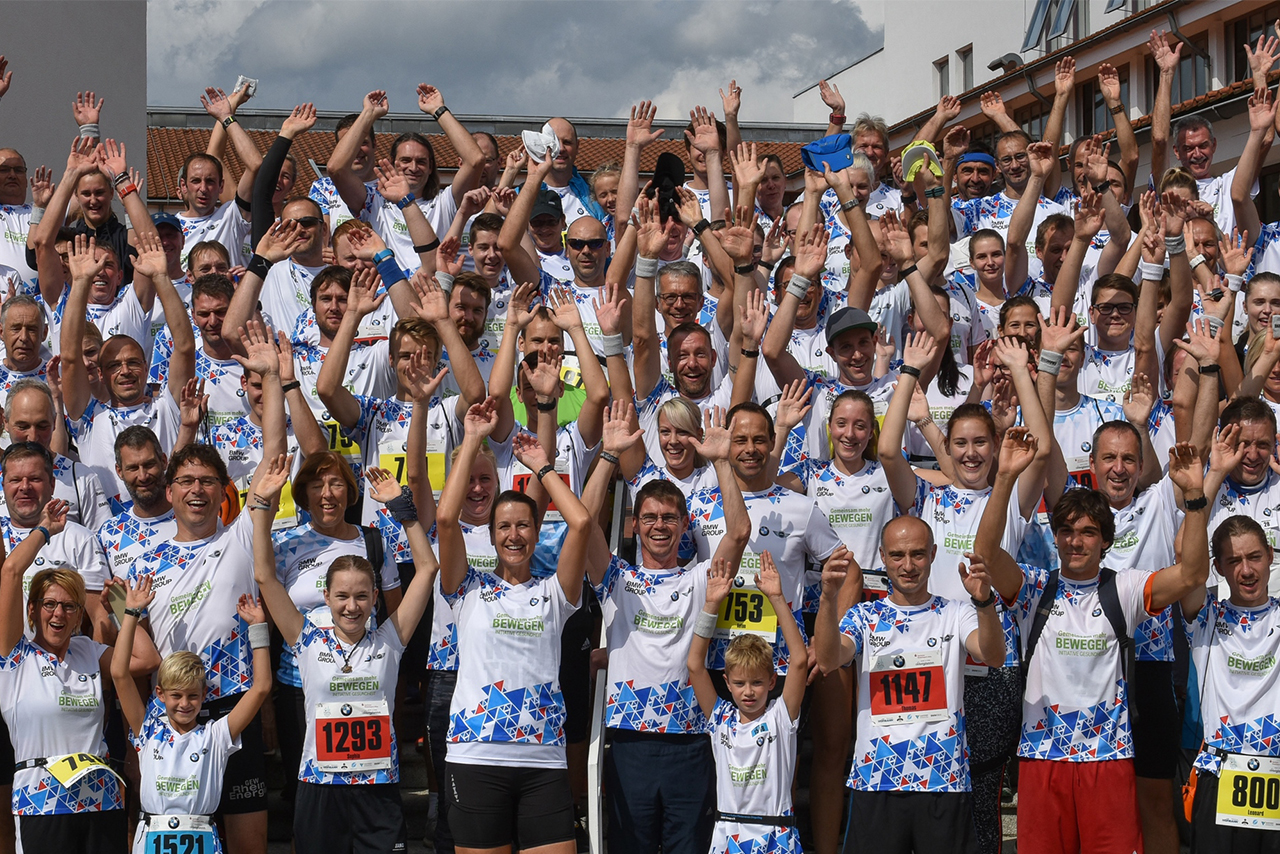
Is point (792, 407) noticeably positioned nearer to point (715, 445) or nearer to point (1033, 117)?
point (715, 445)

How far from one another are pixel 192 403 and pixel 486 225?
2346mm

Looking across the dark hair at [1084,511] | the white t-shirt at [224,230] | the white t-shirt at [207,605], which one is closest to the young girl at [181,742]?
the white t-shirt at [207,605]

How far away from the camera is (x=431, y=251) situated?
352 inches

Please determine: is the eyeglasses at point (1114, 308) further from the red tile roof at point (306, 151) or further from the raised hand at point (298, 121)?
the red tile roof at point (306, 151)

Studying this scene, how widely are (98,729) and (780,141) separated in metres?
36.7

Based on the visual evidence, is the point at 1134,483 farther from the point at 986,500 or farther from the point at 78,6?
the point at 78,6

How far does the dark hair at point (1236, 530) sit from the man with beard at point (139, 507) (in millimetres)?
4825

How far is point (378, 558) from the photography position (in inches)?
266

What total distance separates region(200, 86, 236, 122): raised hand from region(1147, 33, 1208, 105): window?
59.5 feet

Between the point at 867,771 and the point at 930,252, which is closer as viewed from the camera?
the point at 867,771

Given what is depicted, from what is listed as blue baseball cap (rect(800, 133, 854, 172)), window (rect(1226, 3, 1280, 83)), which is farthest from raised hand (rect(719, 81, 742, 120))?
window (rect(1226, 3, 1280, 83))

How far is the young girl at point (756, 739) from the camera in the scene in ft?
20.0

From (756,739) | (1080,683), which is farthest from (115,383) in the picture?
(1080,683)

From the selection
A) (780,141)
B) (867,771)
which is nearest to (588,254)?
(867,771)
